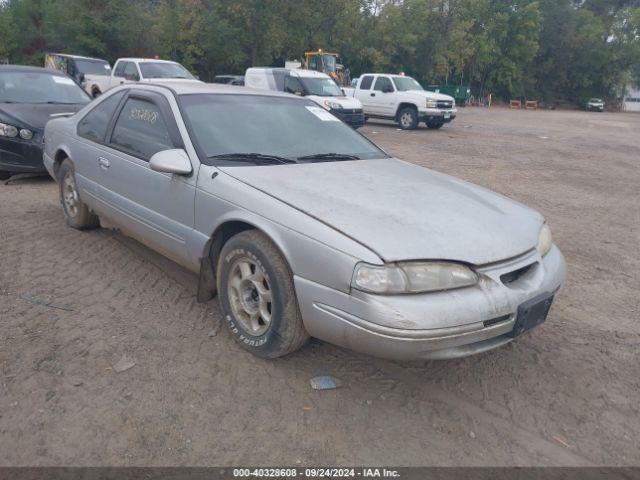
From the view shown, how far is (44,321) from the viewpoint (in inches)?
139

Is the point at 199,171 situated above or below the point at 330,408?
above

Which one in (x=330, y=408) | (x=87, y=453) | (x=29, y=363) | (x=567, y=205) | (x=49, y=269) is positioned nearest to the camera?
(x=87, y=453)

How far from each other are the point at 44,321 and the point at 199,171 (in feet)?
4.64

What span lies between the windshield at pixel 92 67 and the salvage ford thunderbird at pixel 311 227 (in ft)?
53.1

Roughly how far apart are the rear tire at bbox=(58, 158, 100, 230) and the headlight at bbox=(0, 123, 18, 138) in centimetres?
207

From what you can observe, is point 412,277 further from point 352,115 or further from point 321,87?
point 321,87

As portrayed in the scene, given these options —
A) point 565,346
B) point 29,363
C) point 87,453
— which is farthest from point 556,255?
point 29,363

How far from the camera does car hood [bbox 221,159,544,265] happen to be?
8.93ft

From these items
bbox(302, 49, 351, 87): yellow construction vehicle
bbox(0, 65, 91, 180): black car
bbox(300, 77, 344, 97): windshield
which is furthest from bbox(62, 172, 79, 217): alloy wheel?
bbox(302, 49, 351, 87): yellow construction vehicle

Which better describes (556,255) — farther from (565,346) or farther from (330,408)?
(330,408)

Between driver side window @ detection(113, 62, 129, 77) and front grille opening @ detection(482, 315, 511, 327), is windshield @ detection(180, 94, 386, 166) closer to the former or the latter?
front grille opening @ detection(482, 315, 511, 327)

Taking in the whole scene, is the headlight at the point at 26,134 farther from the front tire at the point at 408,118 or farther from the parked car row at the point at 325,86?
the front tire at the point at 408,118

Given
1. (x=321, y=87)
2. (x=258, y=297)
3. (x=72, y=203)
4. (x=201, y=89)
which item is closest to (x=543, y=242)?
(x=258, y=297)

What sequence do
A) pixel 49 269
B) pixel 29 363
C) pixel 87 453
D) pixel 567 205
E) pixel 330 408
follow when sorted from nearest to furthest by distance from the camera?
pixel 87 453 < pixel 330 408 < pixel 29 363 < pixel 49 269 < pixel 567 205
